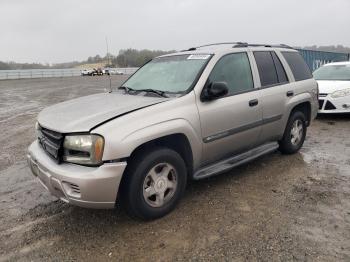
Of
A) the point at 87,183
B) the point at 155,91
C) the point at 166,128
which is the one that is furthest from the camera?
the point at 155,91

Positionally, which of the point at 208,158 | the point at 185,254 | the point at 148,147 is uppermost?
the point at 148,147

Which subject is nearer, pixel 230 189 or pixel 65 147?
pixel 65 147

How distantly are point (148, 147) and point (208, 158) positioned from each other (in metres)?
0.89

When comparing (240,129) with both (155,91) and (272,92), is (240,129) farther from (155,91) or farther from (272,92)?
(155,91)

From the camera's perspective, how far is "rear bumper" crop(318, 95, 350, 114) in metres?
8.23

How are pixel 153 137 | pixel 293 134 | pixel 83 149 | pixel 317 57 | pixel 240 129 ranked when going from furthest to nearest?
1. pixel 317 57
2. pixel 293 134
3. pixel 240 129
4. pixel 153 137
5. pixel 83 149

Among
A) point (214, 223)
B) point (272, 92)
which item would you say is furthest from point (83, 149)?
point (272, 92)

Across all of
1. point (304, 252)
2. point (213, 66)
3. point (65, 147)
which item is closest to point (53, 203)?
point (65, 147)

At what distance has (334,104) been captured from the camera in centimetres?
832

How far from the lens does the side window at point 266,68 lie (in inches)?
187

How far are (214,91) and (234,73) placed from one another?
0.72m

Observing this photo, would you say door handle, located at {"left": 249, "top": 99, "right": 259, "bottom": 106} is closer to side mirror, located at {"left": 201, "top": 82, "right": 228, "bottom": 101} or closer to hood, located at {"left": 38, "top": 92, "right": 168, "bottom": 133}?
side mirror, located at {"left": 201, "top": 82, "right": 228, "bottom": 101}

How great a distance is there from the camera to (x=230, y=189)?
4.34 meters

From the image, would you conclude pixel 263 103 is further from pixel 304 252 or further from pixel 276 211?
pixel 304 252
